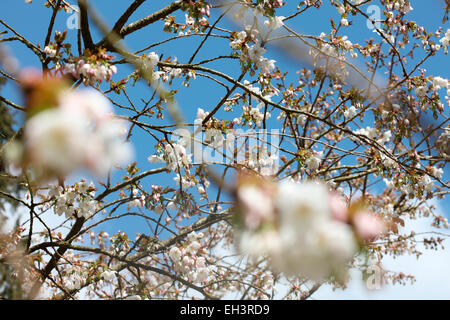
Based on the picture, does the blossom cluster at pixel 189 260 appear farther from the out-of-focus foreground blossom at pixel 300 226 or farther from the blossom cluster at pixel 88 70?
the out-of-focus foreground blossom at pixel 300 226

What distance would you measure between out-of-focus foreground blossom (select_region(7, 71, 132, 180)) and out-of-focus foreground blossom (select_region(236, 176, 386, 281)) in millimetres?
233

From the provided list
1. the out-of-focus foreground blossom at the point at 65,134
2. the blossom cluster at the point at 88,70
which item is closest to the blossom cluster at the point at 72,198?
the blossom cluster at the point at 88,70

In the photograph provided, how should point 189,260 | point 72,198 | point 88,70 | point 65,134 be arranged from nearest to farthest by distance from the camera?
1. point 65,134
2. point 88,70
3. point 72,198
4. point 189,260

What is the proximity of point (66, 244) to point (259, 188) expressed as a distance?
3001 mm

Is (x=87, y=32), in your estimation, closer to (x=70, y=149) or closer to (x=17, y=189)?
(x=17, y=189)

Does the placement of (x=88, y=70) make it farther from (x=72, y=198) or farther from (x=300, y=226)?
(x=72, y=198)

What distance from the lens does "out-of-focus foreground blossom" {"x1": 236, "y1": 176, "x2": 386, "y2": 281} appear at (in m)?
0.58

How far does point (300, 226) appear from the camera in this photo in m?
0.58

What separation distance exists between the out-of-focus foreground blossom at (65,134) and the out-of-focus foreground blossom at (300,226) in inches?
9.2

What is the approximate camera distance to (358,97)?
10.8ft

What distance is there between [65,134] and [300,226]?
38 centimetres

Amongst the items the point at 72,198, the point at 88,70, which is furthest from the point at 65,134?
the point at 72,198

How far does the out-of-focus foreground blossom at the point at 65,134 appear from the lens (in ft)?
1.80
